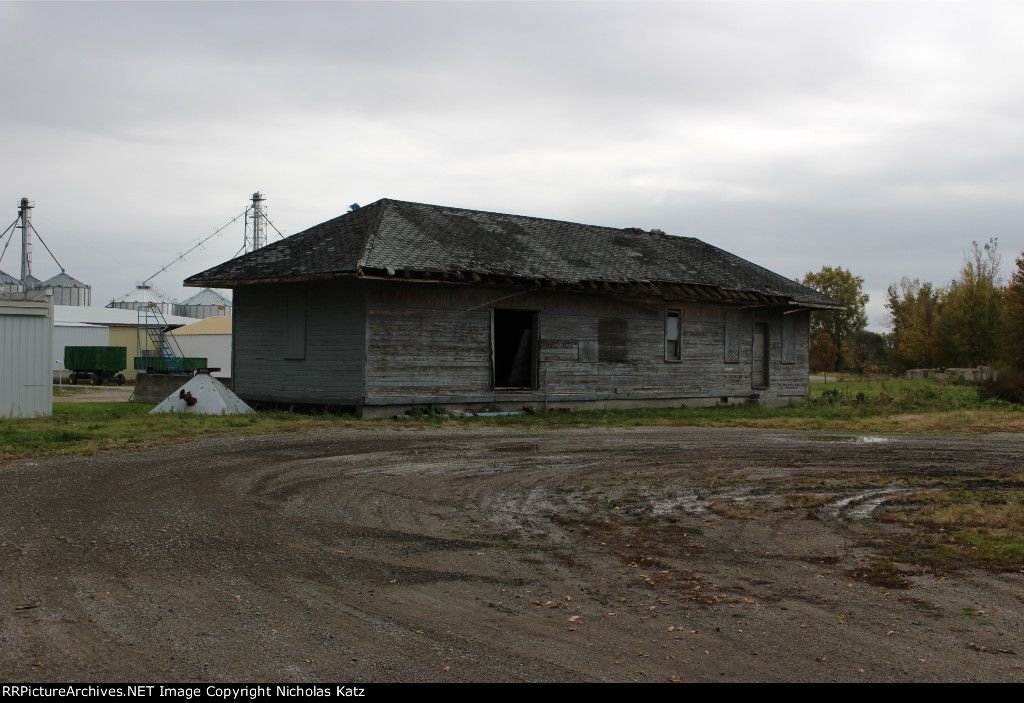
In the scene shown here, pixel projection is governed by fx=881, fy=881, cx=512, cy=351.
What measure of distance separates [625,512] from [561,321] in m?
14.8

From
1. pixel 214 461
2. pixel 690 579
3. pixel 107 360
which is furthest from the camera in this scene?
pixel 107 360

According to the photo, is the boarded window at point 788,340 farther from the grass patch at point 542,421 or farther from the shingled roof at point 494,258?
the grass patch at point 542,421

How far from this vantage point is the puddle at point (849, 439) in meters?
17.5

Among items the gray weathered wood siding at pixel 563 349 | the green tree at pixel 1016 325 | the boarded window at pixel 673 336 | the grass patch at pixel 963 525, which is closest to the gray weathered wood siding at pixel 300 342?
the gray weathered wood siding at pixel 563 349

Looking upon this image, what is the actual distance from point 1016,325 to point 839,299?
29892mm

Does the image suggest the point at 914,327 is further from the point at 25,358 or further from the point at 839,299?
the point at 25,358

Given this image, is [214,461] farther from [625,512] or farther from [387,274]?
[387,274]

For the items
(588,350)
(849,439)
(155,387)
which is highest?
(588,350)

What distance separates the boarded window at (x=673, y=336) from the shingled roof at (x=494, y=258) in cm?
103

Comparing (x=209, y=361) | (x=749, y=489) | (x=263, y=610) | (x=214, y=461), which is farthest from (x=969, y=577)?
(x=209, y=361)

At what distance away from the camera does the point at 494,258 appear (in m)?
23.1

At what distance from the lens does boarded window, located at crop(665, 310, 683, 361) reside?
2655cm

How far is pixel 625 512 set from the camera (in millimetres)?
9367

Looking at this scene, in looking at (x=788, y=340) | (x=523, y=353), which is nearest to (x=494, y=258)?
(x=523, y=353)
